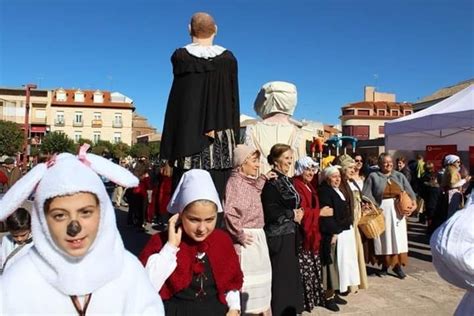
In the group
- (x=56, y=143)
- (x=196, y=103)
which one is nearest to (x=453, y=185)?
(x=196, y=103)

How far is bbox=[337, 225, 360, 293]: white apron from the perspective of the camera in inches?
197

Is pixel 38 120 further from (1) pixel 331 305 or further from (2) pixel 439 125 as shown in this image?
(1) pixel 331 305

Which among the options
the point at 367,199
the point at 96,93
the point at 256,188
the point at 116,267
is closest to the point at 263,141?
the point at 256,188

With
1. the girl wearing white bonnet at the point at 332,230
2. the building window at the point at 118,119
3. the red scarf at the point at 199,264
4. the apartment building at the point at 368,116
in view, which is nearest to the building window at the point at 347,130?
the apartment building at the point at 368,116

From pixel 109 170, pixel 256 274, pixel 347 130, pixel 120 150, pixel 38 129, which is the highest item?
pixel 38 129

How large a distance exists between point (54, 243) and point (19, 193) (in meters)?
0.23

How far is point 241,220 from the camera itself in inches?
147

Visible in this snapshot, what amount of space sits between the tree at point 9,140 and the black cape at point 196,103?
48416 mm

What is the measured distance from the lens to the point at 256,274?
148 inches

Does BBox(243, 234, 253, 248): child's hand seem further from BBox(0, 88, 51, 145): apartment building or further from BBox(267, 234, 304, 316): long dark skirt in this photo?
BBox(0, 88, 51, 145): apartment building

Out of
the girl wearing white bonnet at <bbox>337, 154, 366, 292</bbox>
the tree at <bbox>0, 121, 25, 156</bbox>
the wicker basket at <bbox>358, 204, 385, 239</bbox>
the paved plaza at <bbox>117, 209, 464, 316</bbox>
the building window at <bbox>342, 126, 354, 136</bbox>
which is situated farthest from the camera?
the building window at <bbox>342, 126, 354, 136</bbox>

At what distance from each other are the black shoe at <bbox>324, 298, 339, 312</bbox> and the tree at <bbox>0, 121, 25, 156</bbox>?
48432 millimetres

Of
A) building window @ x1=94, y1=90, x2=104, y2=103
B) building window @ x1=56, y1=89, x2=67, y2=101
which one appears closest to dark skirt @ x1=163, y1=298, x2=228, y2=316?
building window @ x1=94, y1=90, x2=104, y2=103

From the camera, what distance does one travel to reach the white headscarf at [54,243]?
1640 millimetres
